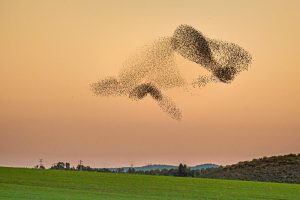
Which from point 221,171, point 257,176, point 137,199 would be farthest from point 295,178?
point 137,199

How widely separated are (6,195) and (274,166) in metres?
53.7

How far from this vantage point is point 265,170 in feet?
245

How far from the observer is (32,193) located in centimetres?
2778

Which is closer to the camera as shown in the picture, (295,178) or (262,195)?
(262,195)

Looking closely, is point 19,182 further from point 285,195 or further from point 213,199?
point 285,195

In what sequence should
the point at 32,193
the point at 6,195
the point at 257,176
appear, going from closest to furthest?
the point at 6,195 → the point at 32,193 → the point at 257,176

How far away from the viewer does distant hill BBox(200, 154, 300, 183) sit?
7244 centimetres

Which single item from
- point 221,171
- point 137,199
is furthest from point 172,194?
Result: point 221,171

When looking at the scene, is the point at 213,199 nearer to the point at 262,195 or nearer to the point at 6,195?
the point at 262,195

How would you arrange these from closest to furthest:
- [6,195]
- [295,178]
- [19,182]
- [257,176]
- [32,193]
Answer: [6,195], [32,193], [19,182], [295,178], [257,176]

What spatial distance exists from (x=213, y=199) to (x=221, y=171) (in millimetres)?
45907

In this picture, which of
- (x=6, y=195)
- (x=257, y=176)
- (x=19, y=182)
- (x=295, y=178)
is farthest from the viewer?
(x=257, y=176)

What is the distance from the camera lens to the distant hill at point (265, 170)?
238 ft

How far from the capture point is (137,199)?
27875 millimetres
